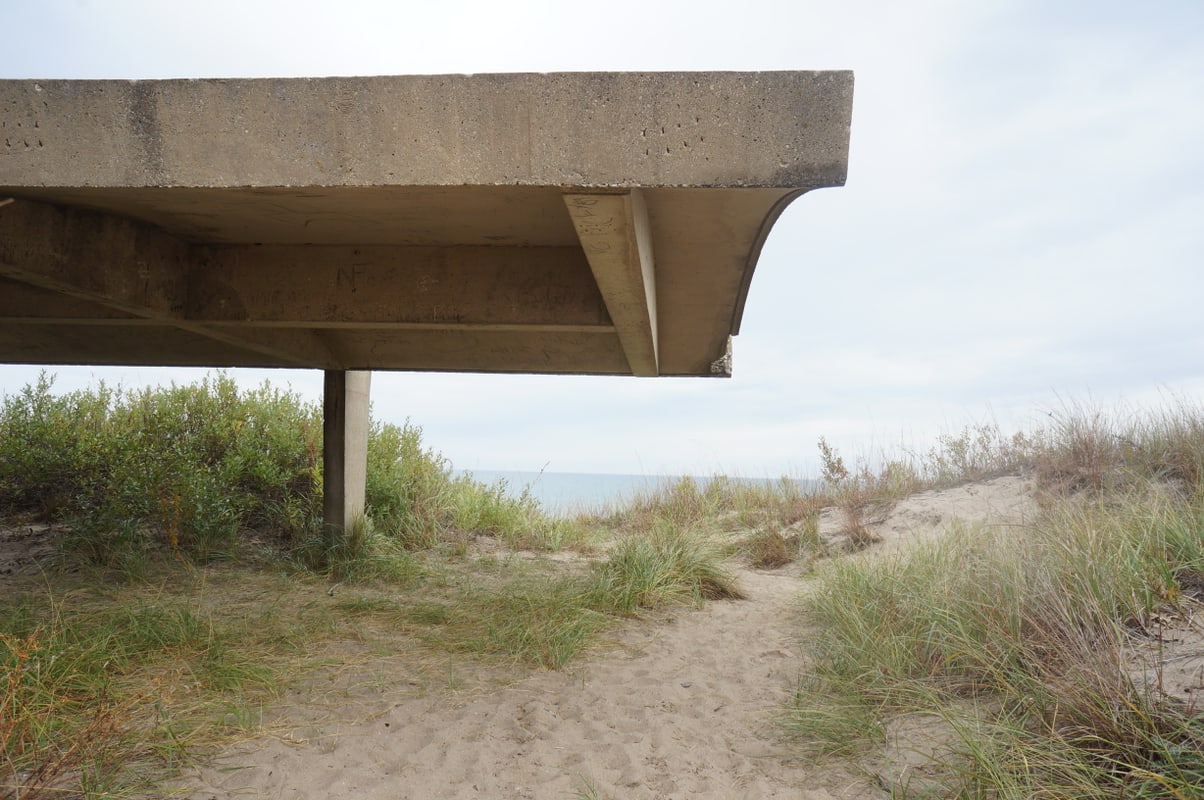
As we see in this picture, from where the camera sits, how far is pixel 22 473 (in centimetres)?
871

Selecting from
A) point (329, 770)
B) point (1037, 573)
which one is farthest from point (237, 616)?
point (1037, 573)

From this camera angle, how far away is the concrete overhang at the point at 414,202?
2814mm

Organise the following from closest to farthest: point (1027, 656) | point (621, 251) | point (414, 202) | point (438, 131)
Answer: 1. point (438, 131)
2. point (621, 251)
3. point (1027, 656)
4. point (414, 202)

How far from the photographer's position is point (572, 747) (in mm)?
3732

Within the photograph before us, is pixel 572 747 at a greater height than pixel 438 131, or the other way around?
pixel 438 131

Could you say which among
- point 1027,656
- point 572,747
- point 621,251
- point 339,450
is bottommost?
point 572,747

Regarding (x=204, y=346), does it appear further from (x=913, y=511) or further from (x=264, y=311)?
(x=913, y=511)

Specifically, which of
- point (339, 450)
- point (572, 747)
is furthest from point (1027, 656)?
point (339, 450)

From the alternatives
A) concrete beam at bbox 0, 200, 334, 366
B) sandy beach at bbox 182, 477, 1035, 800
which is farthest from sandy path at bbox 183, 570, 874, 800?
concrete beam at bbox 0, 200, 334, 366

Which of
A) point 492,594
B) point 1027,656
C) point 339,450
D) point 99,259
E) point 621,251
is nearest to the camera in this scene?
point 621,251

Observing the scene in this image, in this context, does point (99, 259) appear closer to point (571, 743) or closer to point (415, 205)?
point (415, 205)

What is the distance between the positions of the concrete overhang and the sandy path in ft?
6.72

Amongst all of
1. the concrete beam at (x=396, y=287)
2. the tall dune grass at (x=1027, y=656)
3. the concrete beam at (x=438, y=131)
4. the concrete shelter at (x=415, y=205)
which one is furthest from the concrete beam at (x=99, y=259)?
the tall dune grass at (x=1027, y=656)

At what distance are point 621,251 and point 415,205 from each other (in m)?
1.17
